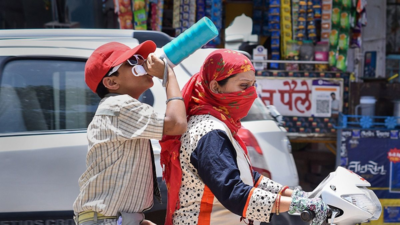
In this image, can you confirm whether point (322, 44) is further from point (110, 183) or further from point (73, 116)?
point (110, 183)

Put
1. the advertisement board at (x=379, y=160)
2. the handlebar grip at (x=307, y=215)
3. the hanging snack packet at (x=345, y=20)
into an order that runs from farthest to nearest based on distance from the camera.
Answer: the hanging snack packet at (x=345, y=20) → the advertisement board at (x=379, y=160) → the handlebar grip at (x=307, y=215)

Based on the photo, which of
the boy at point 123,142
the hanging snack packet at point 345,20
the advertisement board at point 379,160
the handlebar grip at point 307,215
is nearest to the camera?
the handlebar grip at point 307,215

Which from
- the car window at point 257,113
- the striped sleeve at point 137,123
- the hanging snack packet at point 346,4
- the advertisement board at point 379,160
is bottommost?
the advertisement board at point 379,160

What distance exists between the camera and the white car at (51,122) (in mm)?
2895

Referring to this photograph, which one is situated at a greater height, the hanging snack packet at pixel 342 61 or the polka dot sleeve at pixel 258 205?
the hanging snack packet at pixel 342 61

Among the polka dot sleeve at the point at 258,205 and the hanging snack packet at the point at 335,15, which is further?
the hanging snack packet at the point at 335,15

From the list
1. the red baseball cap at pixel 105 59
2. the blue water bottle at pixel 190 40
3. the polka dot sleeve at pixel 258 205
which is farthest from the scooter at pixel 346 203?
the red baseball cap at pixel 105 59

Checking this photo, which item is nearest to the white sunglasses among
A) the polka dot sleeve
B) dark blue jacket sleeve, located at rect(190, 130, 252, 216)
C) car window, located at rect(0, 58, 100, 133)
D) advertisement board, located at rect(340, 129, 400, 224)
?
dark blue jacket sleeve, located at rect(190, 130, 252, 216)

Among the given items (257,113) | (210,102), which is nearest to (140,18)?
(257,113)

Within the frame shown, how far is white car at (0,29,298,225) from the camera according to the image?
2895 mm

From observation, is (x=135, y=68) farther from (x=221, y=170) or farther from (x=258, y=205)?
(x=258, y=205)

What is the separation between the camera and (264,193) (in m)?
1.65

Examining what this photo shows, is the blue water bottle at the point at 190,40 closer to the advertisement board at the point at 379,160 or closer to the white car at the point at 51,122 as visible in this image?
the white car at the point at 51,122

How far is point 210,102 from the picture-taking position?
1863mm
